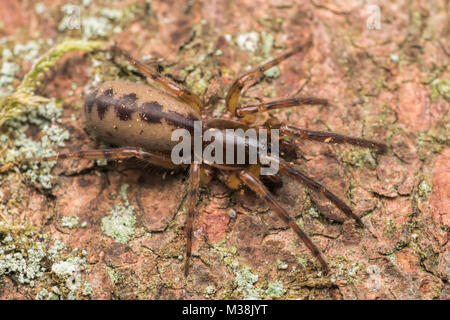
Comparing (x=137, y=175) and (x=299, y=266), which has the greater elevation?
(x=137, y=175)

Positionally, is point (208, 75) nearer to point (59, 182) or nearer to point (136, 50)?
→ point (136, 50)

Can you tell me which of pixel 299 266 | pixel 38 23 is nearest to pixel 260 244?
pixel 299 266

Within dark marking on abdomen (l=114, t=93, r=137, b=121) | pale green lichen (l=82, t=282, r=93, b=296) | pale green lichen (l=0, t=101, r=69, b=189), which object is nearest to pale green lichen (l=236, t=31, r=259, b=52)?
dark marking on abdomen (l=114, t=93, r=137, b=121)

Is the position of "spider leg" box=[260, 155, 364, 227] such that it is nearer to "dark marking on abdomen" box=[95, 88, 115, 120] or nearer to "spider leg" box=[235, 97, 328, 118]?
"spider leg" box=[235, 97, 328, 118]

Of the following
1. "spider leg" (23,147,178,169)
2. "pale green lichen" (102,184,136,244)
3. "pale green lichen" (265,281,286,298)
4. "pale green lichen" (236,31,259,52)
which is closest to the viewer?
"pale green lichen" (265,281,286,298)

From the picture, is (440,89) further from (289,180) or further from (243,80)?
(243,80)
